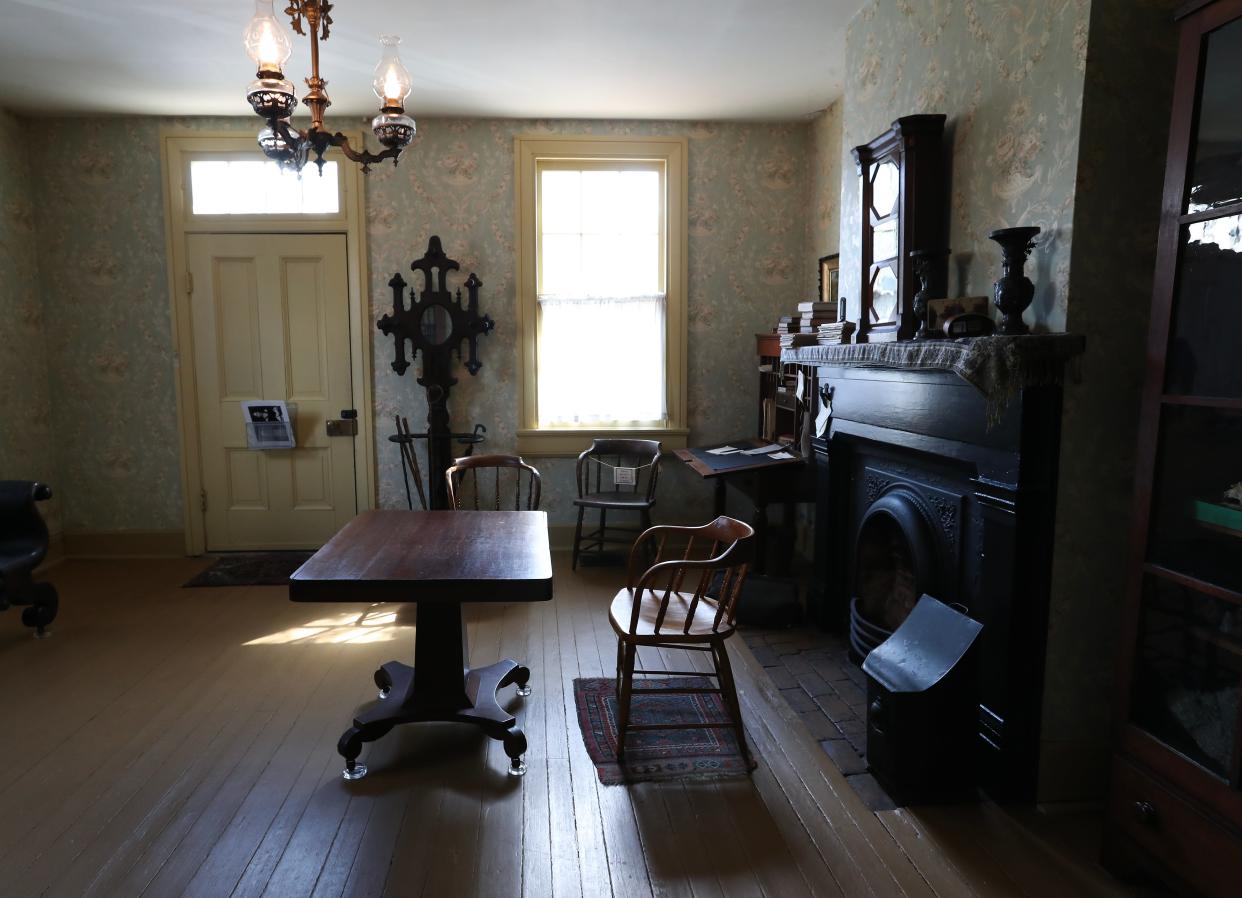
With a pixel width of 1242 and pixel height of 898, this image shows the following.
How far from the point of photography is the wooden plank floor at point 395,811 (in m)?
2.05

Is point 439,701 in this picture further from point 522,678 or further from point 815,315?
point 815,315

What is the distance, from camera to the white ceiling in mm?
3375

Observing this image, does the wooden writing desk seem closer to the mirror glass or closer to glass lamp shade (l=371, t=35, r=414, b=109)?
the mirror glass

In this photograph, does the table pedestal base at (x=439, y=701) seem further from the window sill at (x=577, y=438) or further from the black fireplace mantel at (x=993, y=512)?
the window sill at (x=577, y=438)

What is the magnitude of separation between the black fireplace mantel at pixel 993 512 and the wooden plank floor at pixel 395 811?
29 cm

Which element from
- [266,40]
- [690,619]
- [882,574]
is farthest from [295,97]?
[882,574]

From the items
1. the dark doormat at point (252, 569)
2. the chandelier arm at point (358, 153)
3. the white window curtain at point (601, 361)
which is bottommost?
the dark doormat at point (252, 569)

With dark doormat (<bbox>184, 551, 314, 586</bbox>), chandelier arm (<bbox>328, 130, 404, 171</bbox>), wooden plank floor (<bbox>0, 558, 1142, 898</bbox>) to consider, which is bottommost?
wooden plank floor (<bbox>0, 558, 1142, 898</bbox>)

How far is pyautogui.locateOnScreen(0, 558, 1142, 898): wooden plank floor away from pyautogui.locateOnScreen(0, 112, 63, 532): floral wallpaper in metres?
1.85

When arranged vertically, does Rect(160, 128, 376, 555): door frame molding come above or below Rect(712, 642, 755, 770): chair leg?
above

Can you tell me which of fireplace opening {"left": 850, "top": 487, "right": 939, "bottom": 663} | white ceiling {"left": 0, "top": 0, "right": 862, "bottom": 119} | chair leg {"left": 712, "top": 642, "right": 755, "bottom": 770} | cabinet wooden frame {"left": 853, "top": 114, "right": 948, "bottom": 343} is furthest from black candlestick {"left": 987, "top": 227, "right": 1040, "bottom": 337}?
white ceiling {"left": 0, "top": 0, "right": 862, "bottom": 119}

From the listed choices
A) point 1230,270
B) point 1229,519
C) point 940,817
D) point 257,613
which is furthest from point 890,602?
point 257,613

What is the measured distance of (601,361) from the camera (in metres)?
5.21

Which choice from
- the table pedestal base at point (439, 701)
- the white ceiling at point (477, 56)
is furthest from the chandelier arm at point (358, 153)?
the table pedestal base at point (439, 701)
